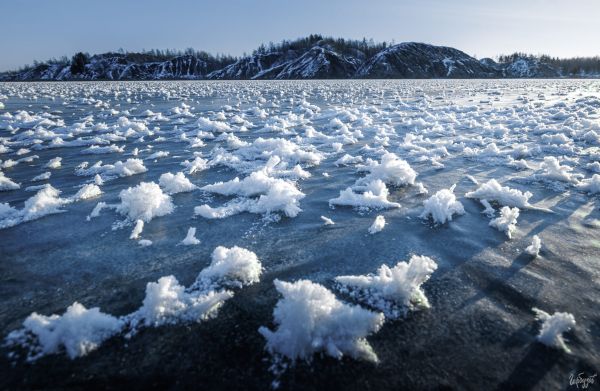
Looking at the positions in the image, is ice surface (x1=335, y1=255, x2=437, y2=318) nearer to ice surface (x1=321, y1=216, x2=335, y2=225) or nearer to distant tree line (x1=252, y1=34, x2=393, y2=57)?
ice surface (x1=321, y1=216, x2=335, y2=225)

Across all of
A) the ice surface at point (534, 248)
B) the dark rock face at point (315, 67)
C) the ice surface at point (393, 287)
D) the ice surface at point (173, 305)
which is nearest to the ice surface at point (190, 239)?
the ice surface at point (173, 305)

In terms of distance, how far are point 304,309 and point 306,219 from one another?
1938mm

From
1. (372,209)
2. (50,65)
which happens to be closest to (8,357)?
(372,209)

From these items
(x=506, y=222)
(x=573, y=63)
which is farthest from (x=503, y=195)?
(x=573, y=63)

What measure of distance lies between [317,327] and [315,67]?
144 metres

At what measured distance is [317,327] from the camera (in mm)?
1923

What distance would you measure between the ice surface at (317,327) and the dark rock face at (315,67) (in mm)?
122406

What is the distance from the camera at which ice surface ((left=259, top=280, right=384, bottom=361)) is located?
187 centimetres

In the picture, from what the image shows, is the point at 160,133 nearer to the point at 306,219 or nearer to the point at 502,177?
the point at 306,219

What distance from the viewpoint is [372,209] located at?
4.07m

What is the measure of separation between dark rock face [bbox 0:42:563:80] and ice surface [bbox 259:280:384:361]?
122 metres

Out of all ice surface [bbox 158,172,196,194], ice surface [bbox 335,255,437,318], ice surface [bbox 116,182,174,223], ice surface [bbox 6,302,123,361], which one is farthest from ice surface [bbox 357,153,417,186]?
ice surface [bbox 6,302,123,361]

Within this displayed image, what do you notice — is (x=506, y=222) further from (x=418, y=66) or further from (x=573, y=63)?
(x=573, y=63)

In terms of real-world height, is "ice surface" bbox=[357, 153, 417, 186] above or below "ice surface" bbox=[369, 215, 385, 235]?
above
